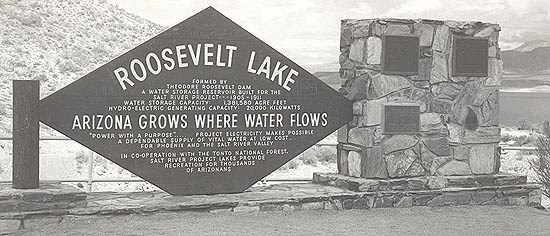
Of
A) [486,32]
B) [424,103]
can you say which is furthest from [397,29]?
[486,32]

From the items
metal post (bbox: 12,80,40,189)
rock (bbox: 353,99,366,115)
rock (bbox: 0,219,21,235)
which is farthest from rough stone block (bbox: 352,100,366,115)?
rock (bbox: 0,219,21,235)

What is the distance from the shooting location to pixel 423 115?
994 centimetres

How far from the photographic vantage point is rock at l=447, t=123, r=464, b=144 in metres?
10.1

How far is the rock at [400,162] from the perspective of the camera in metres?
9.77

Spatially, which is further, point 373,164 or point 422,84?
point 422,84

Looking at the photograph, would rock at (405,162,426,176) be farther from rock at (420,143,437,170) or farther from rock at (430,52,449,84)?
rock at (430,52,449,84)

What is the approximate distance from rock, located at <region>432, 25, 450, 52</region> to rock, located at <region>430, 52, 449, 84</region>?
76 mm

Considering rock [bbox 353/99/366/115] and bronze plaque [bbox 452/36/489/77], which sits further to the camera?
bronze plaque [bbox 452/36/489/77]

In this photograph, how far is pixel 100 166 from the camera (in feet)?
77.8

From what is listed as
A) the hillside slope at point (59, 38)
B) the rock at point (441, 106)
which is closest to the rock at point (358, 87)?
the rock at point (441, 106)

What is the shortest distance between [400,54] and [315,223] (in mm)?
2506

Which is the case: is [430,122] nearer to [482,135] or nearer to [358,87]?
[482,135]

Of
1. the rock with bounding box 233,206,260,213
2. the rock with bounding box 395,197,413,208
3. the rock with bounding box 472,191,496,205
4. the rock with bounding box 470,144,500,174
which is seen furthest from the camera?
the rock with bounding box 470,144,500,174

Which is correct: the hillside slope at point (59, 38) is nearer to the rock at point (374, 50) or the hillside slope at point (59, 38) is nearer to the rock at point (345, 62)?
the rock at point (345, 62)
